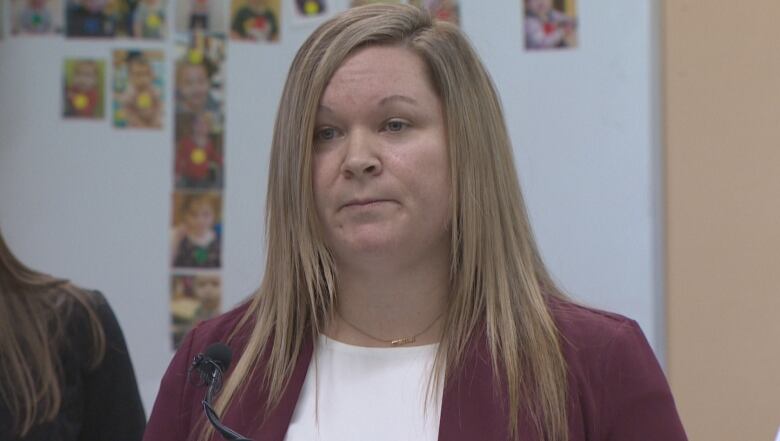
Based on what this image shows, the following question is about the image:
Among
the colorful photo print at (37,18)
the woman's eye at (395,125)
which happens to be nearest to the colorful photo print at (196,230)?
the colorful photo print at (37,18)

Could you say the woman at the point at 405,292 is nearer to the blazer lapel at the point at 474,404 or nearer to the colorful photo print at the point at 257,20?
the blazer lapel at the point at 474,404

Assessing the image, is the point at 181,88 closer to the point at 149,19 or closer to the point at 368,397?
the point at 149,19

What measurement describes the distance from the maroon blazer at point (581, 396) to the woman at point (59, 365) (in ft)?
1.99

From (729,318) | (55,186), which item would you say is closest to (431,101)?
(729,318)

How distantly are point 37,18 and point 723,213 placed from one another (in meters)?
1.80

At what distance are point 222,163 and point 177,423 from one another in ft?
3.59

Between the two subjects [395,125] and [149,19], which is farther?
[149,19]

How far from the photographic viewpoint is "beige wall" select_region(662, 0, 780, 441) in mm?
2287

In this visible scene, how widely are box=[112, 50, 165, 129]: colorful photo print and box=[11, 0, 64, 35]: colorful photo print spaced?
0.19 m

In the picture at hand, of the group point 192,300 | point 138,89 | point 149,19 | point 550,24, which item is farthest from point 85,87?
point 550,24

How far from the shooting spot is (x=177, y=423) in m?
1.67

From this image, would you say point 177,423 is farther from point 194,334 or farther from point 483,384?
point 483,384

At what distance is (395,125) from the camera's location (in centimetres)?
157

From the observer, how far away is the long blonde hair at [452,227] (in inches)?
61.9
